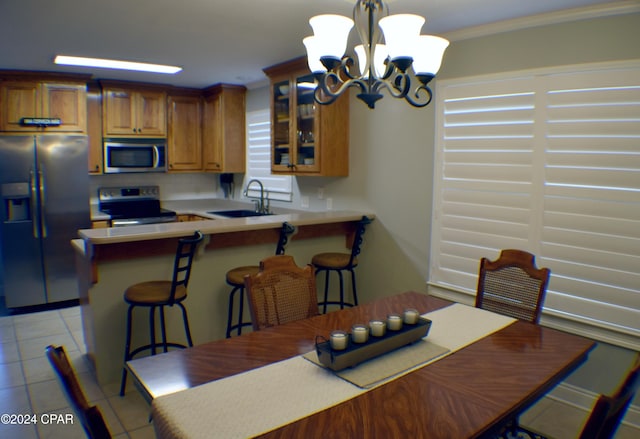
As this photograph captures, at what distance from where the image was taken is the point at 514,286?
7.77 feet

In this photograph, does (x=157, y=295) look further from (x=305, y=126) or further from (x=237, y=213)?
(x=237, y=213)

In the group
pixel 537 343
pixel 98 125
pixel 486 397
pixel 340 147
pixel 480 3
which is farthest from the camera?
pixel 98 125

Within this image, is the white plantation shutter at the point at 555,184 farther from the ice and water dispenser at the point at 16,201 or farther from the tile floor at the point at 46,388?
the ice and water dispenser at the point at 16,201

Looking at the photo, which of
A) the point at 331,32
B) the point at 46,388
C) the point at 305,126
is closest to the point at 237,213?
the point at 305,126

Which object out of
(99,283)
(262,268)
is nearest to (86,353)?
(99,283)

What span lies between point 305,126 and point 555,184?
2.19 m

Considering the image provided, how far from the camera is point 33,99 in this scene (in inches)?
179

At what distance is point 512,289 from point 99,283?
2493 millimetres

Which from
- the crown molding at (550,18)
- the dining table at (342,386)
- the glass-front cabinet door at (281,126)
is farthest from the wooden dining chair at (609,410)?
the glass-front cabinet door at (281,126)

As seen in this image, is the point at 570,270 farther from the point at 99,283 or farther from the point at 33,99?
the point at 33,99

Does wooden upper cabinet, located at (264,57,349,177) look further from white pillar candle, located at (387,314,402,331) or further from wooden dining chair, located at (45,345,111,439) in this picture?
wooden dining chair, located at (45,345,111,439)

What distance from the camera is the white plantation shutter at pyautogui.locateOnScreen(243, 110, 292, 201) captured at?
500 cm

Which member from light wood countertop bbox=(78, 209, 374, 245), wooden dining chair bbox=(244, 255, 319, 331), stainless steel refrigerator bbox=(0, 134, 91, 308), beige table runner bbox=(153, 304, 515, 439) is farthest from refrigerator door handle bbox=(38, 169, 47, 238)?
beige table runner bbox=(153, 304, 515, 439)

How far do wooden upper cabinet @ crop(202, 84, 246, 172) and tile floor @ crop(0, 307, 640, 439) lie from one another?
8.48 feet
